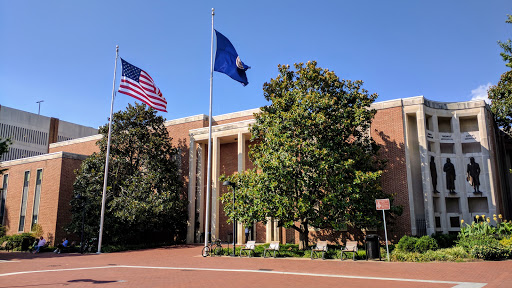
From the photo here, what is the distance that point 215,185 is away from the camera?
103 feet

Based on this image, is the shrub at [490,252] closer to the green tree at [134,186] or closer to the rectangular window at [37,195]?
the green tree at [134,186]

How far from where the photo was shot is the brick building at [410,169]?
2519 centimetres

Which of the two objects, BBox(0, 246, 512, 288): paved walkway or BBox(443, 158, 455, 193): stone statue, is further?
BBox(443, 158, 455, 193): stone statue

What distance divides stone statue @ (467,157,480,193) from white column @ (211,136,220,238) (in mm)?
18004

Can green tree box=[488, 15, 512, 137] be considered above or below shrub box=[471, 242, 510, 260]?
above

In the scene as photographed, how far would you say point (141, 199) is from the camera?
28.8 metres

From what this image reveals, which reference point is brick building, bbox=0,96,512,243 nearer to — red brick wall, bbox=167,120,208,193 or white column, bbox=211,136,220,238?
white column, bbox=211,136,220,238

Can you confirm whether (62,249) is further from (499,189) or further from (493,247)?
(499,189)

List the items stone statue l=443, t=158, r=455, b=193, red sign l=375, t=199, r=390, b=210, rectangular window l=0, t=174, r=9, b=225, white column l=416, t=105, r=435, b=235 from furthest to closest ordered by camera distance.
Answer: rectangular window l=0, t=174, r=9, b=225 < stone statue l=443, t=158, r=455, b=193 < white column l=416, t=105, r=435, b=235 < red sign l=375, t=199, r=390, b=210

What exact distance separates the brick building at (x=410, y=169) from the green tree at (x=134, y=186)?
2279 millimetres

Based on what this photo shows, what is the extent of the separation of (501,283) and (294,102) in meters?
14.6

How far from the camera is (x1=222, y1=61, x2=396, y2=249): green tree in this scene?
67.4 ft

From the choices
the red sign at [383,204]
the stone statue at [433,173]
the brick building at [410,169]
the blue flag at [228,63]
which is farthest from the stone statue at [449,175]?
the blue flag at [228,63]

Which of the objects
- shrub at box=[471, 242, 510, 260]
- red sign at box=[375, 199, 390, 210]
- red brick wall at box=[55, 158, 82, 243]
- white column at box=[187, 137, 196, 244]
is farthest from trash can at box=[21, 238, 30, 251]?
shrub at box=[471, 242, 510, 260]
